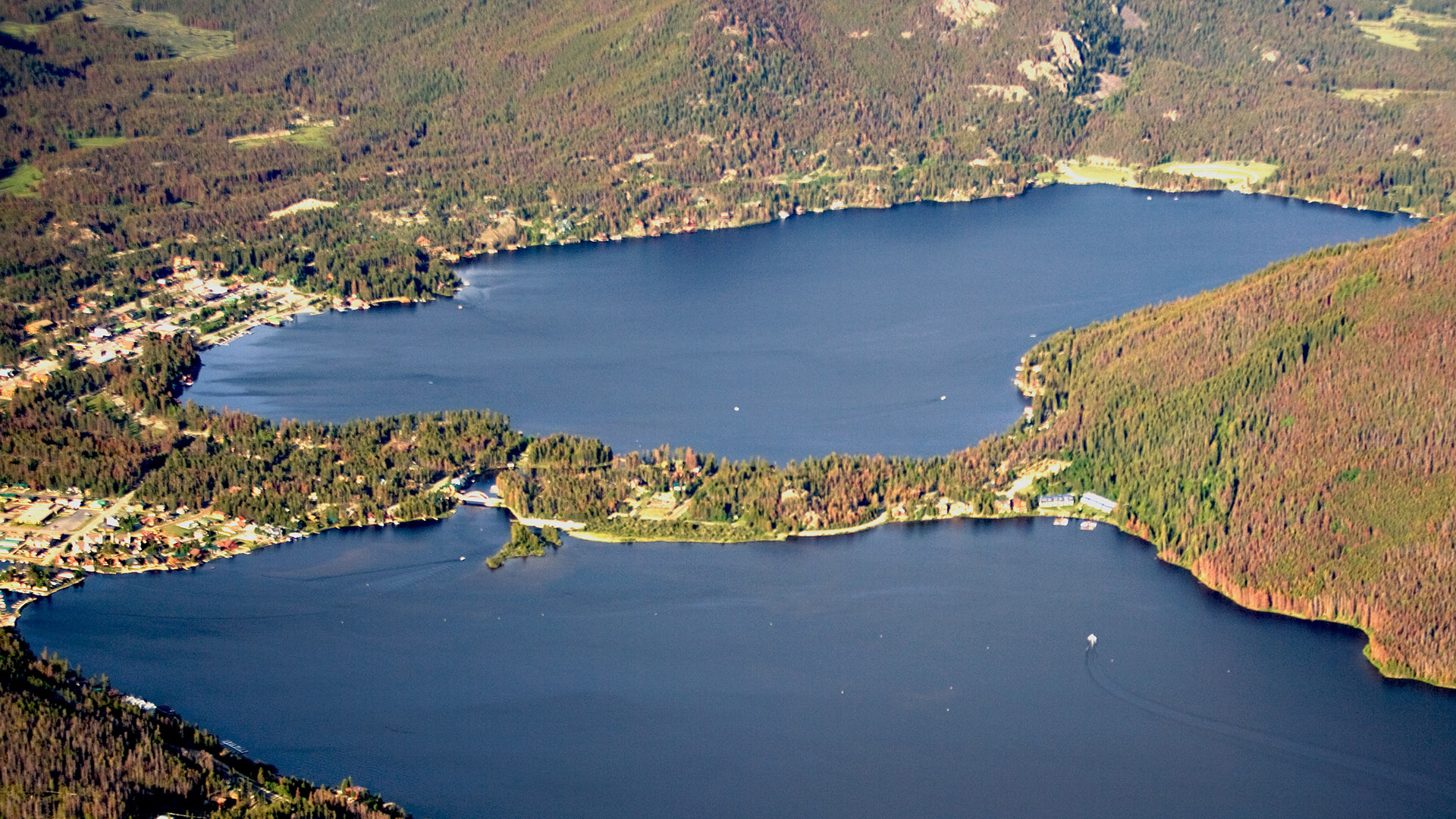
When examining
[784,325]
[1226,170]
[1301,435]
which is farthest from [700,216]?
[1301,435]

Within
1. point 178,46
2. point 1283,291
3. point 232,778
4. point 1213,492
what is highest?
point 178,46

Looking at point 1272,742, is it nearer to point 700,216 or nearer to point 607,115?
point 700,216

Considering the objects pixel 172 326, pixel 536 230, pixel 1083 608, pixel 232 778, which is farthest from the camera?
pixel 536 230

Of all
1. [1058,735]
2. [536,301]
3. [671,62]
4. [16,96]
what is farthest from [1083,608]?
[16,96]

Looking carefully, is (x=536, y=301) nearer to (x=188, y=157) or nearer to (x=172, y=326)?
(x=172, y=326)

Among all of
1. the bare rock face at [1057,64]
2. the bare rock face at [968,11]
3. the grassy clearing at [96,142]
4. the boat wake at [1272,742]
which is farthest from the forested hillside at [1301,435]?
the grassy clearing at [96,142]

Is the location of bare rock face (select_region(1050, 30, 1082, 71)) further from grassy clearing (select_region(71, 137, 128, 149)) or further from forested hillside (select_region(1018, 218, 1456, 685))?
grassy clearing (select_region(71, 137, 128, 149))
